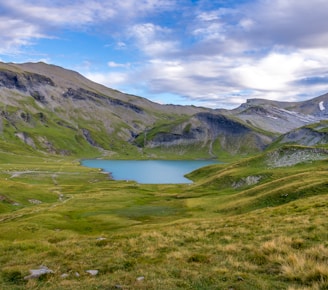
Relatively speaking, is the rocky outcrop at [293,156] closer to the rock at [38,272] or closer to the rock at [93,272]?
the rock at [93,272]

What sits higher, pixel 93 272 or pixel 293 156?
pixel 293 156

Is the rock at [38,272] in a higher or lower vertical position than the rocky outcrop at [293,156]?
lower

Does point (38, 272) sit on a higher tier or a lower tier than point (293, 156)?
lower

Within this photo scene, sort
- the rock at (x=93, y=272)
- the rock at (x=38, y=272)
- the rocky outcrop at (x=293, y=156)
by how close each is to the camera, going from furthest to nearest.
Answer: the rocky outcrop at (x=293, y=156)
the rock at (x=93, y=272)
the rock at (x=38, y=272)

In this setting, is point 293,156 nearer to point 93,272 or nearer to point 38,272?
point 93,272

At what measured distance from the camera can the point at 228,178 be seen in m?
122

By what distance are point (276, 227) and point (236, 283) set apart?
13.8 metres

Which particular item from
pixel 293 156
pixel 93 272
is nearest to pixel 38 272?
pixel 93 272

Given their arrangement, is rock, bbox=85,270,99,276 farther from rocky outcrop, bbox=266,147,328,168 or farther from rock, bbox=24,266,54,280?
rocky outcrop, bbox=266,147,328,168

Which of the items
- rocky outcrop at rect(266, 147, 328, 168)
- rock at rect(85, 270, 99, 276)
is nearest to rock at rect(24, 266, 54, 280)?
rock at rect(85, 270, 99, 276)

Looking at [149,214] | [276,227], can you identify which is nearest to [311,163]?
[149,214]

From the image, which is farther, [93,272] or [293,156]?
[293,156]

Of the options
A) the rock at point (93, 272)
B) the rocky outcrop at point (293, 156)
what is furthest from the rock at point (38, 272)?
the rocky outcrop at point (293, 156)

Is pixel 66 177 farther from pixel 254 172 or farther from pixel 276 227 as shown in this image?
pixel 276 227
